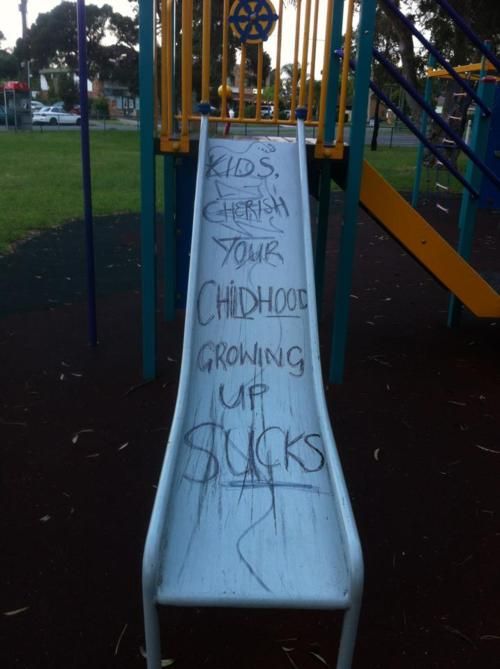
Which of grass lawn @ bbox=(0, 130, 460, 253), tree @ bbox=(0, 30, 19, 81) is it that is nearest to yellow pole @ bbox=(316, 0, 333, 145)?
grass lawn @ bbox=(0, 130, 460, 253)

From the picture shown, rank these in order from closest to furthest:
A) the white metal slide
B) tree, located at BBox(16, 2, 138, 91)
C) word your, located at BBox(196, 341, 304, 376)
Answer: the white metal slide → word your, located at BBox(196, 341, 304, 376) → tree, located at BBox(16, 2, 138, 91)

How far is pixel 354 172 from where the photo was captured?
3.94 m

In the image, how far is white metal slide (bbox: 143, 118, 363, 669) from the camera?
1864 millimetres

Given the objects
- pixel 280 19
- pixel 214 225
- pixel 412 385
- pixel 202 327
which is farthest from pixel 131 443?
pixel 280 19

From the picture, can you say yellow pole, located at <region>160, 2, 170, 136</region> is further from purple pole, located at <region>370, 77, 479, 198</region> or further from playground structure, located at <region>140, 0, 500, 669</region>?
purple pole, located at <region>370, 77, 479, 198</region>

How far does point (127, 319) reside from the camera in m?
5.32

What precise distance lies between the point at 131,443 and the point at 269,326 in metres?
1.04

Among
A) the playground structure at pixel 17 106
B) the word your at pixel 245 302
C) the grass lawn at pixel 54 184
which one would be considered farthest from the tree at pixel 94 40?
the word your at pixel 245 302

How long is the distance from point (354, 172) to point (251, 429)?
2.09 metres

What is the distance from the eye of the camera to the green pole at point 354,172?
369cm

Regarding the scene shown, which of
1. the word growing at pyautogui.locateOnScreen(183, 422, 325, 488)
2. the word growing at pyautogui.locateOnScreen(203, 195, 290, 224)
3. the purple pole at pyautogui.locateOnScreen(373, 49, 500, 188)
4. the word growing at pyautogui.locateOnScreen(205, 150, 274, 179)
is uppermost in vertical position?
the purple pole at pyautogui.locateOnScreen(373, 49, 500, 188)

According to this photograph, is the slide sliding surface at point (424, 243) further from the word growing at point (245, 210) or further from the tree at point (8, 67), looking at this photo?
the tree at point (8, 67)

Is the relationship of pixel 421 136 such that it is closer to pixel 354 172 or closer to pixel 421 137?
pixel 421 137

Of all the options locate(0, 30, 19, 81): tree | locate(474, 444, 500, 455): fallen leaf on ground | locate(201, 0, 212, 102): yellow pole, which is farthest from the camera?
locate(0, 30, 19, 81): tree
